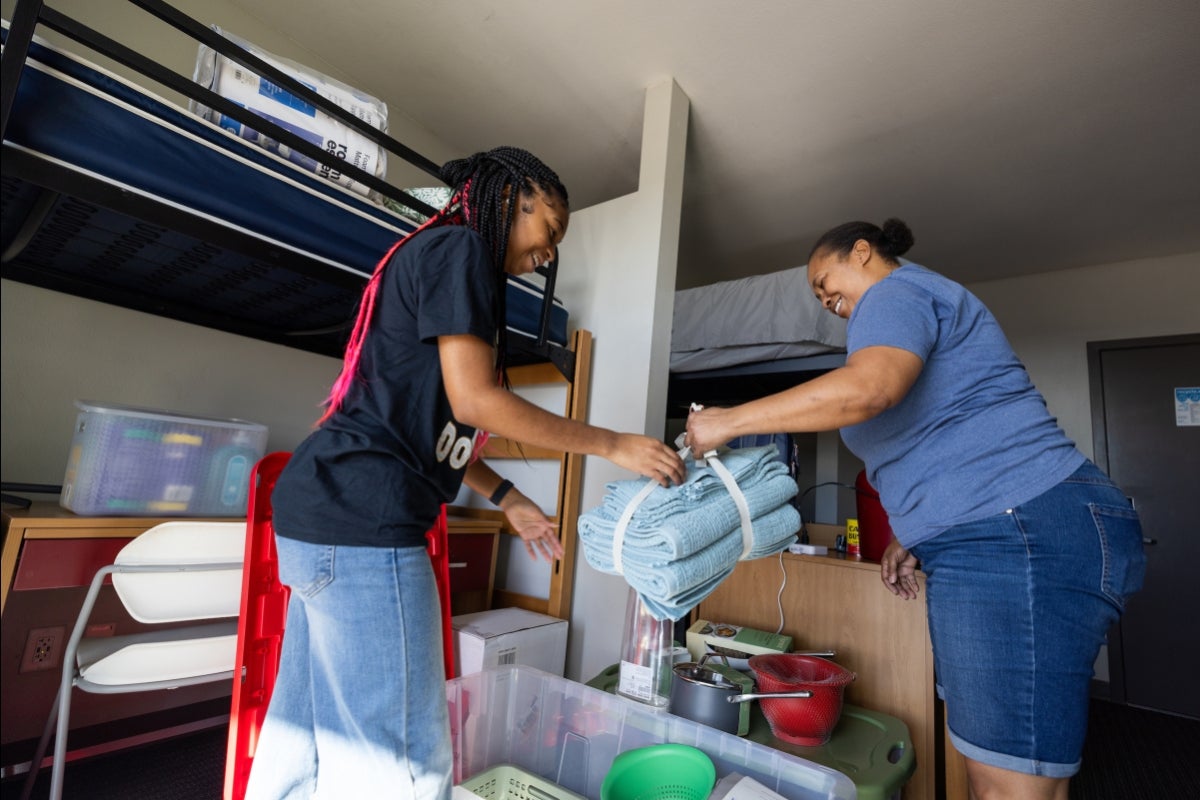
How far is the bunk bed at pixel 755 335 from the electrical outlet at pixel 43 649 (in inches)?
96.3

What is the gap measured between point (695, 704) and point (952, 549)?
58 cm

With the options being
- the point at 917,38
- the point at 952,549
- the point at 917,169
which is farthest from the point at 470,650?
the point at 917,169

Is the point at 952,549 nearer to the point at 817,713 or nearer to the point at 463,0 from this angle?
the point at 817,713

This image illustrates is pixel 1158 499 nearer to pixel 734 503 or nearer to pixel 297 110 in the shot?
pixel 734 503

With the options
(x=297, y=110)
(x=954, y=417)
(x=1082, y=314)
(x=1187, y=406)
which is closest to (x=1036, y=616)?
→ (x=954, y=417)

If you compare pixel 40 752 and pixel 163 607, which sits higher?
pixel 163 607

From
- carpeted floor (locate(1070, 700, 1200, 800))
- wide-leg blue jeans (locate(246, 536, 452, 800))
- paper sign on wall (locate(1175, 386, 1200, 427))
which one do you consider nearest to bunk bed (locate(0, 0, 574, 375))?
wide-leg blue jeans (locate(246, 536, 452, 800))

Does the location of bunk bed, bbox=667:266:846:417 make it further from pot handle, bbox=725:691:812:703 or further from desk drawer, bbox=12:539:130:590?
desk drawer, bbox=12:539:130:590

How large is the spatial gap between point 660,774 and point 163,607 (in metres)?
1.01

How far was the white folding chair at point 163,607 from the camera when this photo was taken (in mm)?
1080

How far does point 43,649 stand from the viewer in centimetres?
150

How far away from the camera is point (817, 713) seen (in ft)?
3.66

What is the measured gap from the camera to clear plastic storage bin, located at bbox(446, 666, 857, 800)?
3.46ft

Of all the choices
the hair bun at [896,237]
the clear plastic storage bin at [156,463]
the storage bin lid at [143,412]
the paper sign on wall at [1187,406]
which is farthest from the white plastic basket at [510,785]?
the paper sign on wall at [1187,406]
